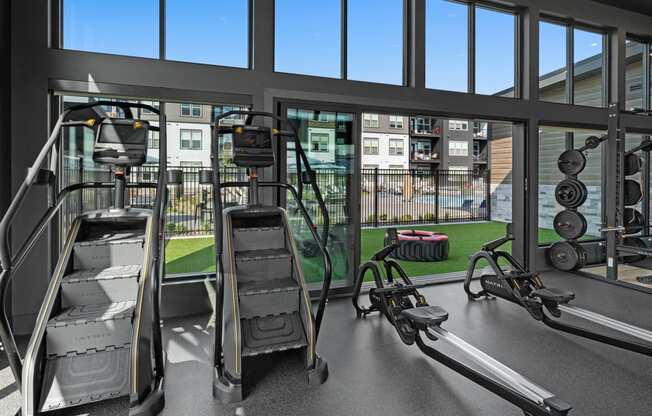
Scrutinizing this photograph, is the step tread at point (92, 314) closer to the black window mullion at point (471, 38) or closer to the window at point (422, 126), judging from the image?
the black window mullion at point (471, 38)

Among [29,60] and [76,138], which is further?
[76,138]

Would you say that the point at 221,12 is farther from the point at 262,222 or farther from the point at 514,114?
the point at 514,114

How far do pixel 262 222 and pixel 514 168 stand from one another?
432cm

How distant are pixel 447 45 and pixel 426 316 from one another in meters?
4.21

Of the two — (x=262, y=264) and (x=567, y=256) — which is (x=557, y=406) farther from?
(x=567, y=256)

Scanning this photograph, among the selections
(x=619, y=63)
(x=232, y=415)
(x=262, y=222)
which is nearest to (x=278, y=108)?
(x=262, y=222)

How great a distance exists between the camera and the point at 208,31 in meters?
3.83

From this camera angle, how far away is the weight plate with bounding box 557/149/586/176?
16.9ft

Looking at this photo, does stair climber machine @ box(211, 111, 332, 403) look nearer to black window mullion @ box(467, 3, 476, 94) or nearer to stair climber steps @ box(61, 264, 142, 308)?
stair climber steps @ box(61, 264, 142, 308)

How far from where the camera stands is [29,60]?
10.2ft

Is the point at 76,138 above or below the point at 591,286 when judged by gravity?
above

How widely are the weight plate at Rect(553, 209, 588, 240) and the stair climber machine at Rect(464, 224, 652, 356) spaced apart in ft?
5.72

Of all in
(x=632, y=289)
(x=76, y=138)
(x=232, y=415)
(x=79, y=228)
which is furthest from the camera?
(x=632, y=289)

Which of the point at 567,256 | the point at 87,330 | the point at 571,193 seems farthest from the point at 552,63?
the point at 87,330
